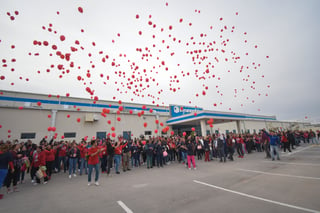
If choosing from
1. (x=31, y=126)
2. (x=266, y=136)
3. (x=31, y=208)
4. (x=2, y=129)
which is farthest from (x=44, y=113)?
(x=266, y=136)

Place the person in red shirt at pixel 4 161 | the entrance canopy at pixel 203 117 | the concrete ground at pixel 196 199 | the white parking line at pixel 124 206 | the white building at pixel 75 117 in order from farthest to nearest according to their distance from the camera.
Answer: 1. the entrance canopy at pixel 203 117
2. the white building at pixel 75 117
3. the person in red shirt at pixel 4 161
4. the white parking line at pixel 124 206
5. the concrete ground at pixel 196 199

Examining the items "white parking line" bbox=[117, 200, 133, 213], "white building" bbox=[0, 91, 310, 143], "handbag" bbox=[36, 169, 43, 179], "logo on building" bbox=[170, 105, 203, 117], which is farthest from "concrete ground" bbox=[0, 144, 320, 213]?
"logo on building" bbox=[170, 105, 203, 117]

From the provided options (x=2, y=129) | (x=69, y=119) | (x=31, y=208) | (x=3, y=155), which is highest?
(x=69, y=119)

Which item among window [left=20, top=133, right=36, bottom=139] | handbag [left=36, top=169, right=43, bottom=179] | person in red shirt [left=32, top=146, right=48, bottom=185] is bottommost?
handbag [left=36, top=169, right=43, bottom=179]

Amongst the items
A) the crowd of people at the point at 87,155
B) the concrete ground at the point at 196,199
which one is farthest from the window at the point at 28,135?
the concrete ground at the point at 196,199

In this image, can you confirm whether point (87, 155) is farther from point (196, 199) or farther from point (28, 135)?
point (28, 135)

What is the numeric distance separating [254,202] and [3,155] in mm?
8400

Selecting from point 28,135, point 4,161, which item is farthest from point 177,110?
point 4,161

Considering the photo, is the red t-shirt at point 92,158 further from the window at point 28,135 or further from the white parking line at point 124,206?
the window at point 28,135

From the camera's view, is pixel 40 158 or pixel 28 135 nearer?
pixel 40 158

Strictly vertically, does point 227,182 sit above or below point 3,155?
below

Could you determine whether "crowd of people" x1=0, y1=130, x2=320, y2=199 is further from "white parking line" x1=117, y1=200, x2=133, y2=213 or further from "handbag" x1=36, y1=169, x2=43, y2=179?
"white parking line" x1=117, y1=200, x2=133, y2=213

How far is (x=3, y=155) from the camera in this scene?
5.18m

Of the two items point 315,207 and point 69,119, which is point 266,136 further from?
point 69,119
